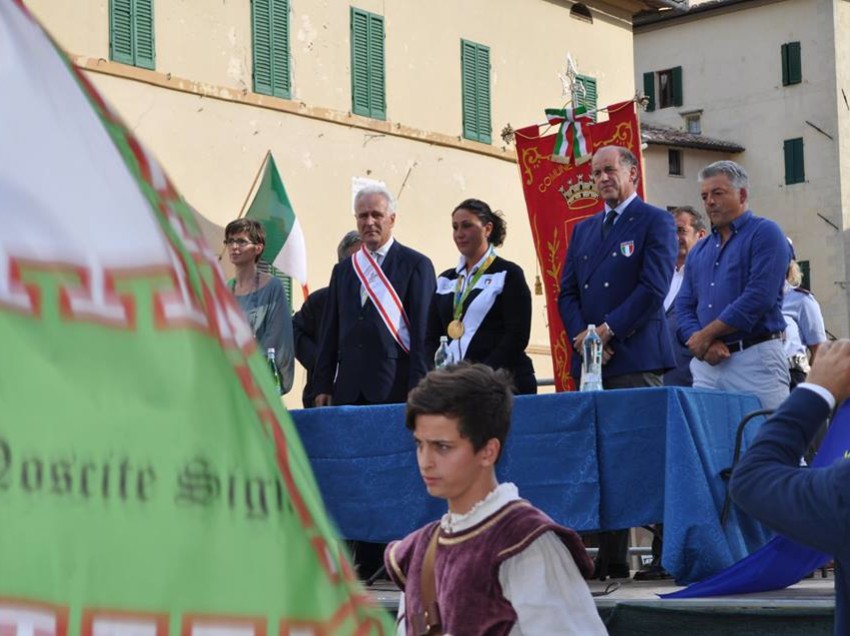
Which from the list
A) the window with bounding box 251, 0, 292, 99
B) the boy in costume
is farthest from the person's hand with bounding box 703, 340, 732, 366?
the window with bounding box 251, 0, 292, 99

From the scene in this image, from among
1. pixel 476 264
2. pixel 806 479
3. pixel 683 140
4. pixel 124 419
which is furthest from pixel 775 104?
pixel 124 419

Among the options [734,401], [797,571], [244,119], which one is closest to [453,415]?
[797,571]

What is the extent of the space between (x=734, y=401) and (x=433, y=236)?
49.0 ft

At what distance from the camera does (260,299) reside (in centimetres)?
777

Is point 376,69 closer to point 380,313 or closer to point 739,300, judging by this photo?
point 380,313

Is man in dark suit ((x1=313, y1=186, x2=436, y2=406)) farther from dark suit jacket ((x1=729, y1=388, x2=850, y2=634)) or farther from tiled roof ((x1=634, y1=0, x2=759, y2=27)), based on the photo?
tiled roof ((x1=634, y1=0, x2=759, y2=27))

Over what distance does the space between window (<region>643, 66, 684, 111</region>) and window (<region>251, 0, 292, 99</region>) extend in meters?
27.7

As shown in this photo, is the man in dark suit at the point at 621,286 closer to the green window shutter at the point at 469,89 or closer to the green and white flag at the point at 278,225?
the green and white flag at the point at 278,225

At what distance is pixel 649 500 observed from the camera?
6.09 m

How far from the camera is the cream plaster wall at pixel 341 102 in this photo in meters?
17.4

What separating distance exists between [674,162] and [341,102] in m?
24.4

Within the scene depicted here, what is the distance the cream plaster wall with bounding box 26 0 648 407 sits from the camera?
57.2 feet

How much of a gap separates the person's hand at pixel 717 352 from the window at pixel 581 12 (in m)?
17.7

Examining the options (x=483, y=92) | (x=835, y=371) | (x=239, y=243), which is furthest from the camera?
(x=483, y=92)
